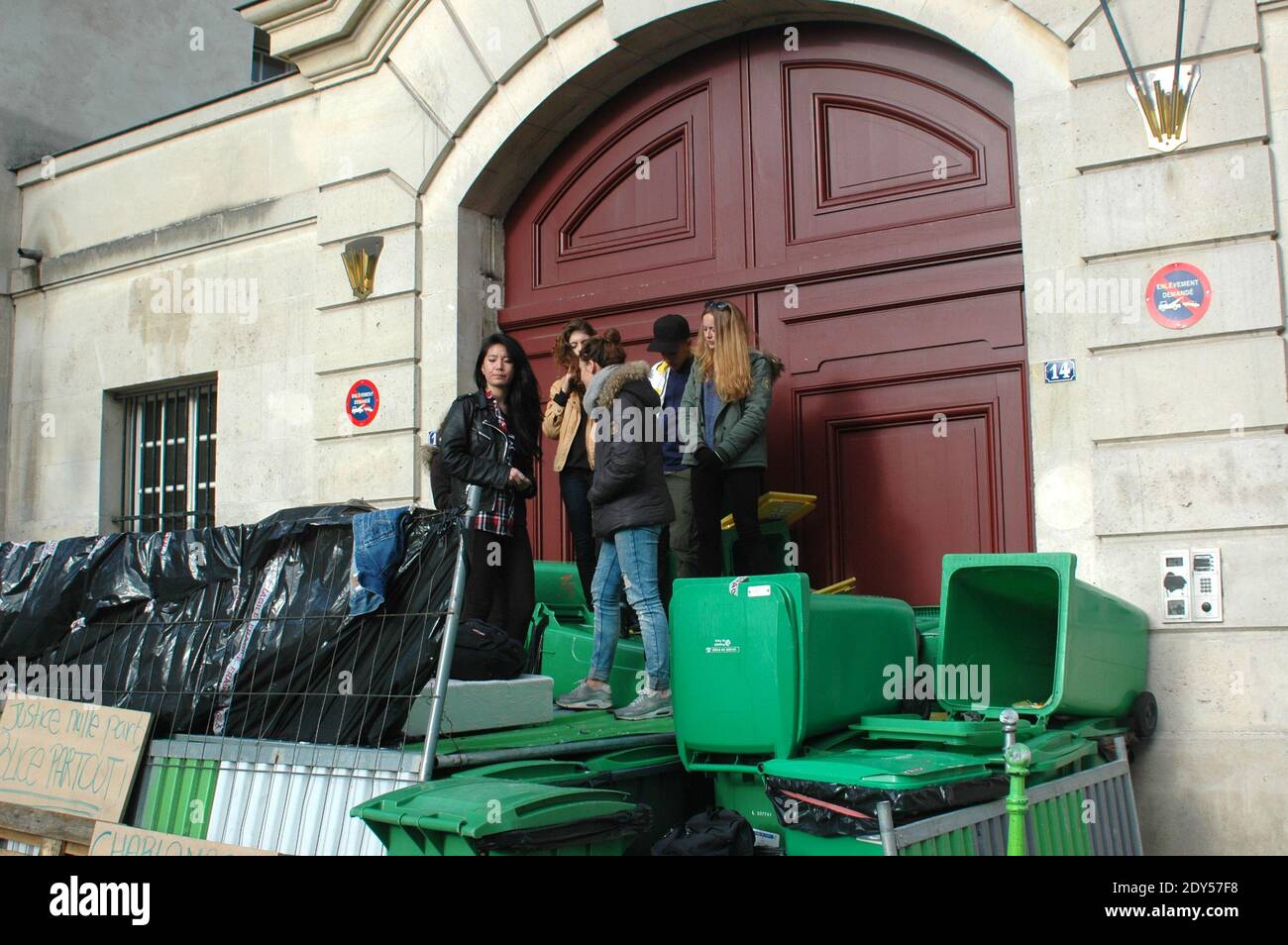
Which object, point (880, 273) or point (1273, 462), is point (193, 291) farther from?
point (1273, 462)

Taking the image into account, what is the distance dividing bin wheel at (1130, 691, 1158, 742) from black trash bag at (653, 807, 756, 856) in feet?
8.14

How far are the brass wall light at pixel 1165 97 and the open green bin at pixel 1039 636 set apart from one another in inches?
103

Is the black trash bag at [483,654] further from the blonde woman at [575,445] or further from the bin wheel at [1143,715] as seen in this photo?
the bin wheel at [1143,715]

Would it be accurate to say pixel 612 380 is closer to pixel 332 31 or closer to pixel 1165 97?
pixel 1165 97

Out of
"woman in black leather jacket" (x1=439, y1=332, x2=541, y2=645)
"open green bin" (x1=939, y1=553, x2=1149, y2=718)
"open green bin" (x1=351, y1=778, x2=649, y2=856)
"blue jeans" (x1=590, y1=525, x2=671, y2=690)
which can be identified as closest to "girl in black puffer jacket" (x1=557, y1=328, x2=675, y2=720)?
"blue jeans" (x1=590, y1=525, x2=671, y2=690)

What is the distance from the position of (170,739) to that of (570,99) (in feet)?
19.4

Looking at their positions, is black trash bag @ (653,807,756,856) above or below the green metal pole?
below

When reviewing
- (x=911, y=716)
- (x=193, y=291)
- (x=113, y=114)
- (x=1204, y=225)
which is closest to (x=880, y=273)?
(x=1204, y=225)

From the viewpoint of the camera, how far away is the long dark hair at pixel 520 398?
7.14m

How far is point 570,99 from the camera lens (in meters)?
9.63

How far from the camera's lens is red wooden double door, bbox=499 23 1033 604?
801 centimetres
